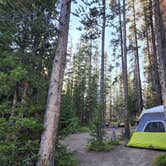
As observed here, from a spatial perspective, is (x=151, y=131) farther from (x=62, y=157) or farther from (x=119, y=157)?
(x=62, y=157)

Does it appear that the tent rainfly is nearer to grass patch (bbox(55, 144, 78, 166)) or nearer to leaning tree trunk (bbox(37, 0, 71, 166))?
grass patch (bbox(55, 144, 78, 166))

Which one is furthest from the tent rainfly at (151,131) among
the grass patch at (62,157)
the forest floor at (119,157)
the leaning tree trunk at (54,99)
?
the leaning tree trunk at (54,99)

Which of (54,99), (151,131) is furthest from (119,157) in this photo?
(54,99)

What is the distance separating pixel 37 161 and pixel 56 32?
3458mm

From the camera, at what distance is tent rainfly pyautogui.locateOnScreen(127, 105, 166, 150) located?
8500 millimetres

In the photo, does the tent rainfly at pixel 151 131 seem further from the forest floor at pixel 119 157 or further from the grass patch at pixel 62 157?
the grass patch at pixel 62 157

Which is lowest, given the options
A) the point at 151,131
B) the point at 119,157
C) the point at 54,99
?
the point at 119,157

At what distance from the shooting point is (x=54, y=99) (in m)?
5.53

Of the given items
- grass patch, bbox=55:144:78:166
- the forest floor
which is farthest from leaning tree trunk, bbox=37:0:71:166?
the forest floor

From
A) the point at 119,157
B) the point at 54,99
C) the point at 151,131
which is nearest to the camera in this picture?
the point at 54,99

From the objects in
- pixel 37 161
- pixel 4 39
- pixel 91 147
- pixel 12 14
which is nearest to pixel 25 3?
pixel 12 14

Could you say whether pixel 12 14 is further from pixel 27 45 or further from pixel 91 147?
pixel 91 147

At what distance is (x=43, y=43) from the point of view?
6.35m

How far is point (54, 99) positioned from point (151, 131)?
5261 mm
